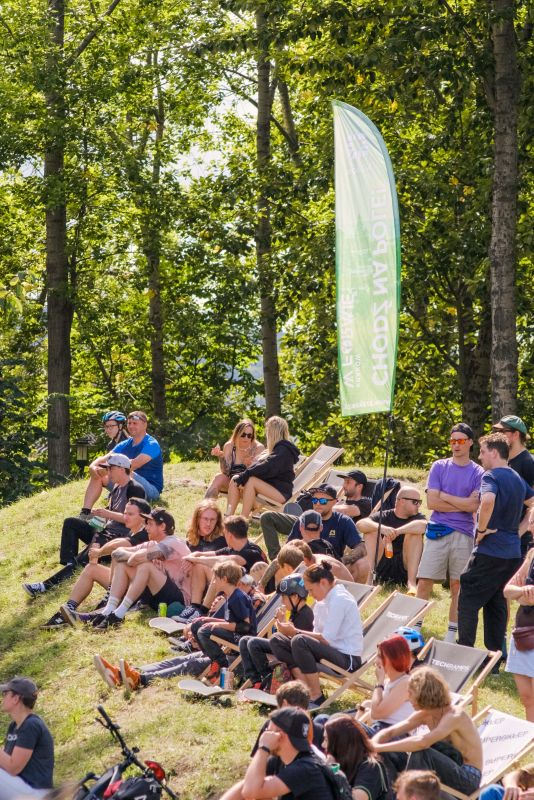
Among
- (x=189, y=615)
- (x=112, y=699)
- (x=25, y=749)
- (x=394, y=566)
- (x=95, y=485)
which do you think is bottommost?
(x=112, y=699)

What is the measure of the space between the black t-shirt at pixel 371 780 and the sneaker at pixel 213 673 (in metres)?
3.07

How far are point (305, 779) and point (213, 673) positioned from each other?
3.50 m

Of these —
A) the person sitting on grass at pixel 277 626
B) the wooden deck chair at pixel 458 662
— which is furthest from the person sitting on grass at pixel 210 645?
the wooden deck chair at pixel 458 662

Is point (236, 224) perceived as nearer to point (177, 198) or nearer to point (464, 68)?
point (177, 198)

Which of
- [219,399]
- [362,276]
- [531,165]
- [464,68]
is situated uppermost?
[464,68]

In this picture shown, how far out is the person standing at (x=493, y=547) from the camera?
8820mm

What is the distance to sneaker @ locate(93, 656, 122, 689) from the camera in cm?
926

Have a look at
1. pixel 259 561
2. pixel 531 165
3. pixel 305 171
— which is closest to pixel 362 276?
pixel 259 561

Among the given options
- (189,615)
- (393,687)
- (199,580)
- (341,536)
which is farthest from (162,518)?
(393,687)

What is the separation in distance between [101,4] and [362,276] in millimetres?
20433

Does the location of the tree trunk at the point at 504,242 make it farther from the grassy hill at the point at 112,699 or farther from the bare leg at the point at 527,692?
the bare leg at the point at 527,692

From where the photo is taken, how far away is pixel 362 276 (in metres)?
9.45

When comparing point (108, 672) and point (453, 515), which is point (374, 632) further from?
point (108, 672)

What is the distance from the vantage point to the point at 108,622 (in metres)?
10.8
